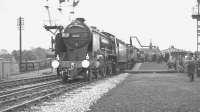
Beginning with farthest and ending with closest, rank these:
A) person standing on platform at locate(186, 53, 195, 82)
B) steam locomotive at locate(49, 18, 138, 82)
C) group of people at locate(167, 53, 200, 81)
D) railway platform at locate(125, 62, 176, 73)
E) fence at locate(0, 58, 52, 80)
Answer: railway platform at locate(125, 62, 176, 73) < fence at locate(0, 58, 52, 80) < group of people at locate(167, 53, 200, 81) < person standing on platform at locate(186, 53, 195, 82) < steam locomotive at locate(49, 18, 138, 82)

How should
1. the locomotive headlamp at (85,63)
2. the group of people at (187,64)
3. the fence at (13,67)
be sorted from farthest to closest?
the fence at (13,67), the group of people at (187,64), the locomotive headlamp at (85,63)

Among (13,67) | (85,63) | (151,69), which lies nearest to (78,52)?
(85,63)

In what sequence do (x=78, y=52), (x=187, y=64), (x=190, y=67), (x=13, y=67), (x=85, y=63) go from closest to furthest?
(x=85, y=63), (x=190, y=67), (x=78, y=52), (x=187, y=64), (x=13, y=67)

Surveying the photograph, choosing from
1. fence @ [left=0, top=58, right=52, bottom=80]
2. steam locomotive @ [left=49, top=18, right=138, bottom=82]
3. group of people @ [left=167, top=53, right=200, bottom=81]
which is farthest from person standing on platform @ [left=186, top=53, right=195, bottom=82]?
fence @ [left=0, top=58, right=52, bottom=80]

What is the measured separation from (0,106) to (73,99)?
260 centimetres

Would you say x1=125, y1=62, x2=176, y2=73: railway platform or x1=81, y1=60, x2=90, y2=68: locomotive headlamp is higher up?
x1=81, y1=60, x2=90, y2=68: locomotive headlamp

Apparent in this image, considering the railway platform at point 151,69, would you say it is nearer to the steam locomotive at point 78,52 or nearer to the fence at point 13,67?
the steam locomotive at point 78,52

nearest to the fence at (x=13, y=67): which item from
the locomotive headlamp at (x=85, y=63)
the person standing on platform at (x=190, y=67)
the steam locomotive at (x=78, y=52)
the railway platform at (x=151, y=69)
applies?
the steam locomotive at (x=78, y=52)

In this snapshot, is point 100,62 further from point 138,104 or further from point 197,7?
point 197,7

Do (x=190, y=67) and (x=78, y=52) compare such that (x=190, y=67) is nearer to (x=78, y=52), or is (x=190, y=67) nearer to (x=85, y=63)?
(x=85, y=63)

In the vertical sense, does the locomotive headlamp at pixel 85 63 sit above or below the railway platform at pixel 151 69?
above

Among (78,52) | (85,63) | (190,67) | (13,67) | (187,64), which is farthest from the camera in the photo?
(13,67)

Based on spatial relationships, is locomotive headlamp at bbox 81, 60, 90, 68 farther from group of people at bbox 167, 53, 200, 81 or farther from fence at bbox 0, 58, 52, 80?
fence at bbox 0, 58, 52, 80

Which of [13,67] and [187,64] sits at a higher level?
[187,64]
